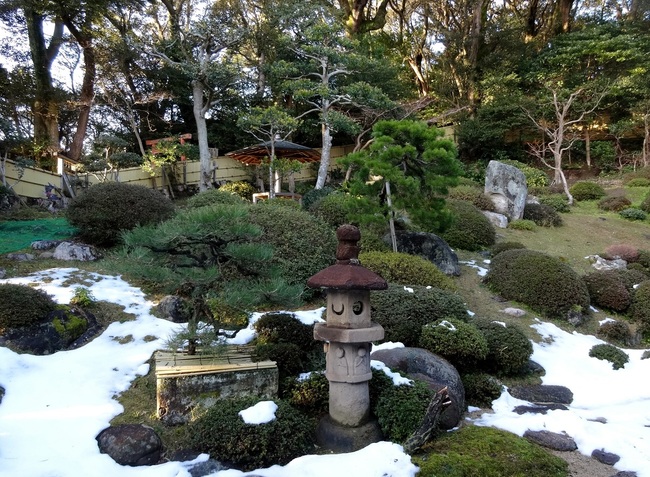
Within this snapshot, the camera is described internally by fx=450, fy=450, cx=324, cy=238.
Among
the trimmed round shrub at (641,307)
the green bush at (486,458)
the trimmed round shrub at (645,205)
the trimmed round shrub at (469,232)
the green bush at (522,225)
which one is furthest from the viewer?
the trimmed round shrub at (645,205)

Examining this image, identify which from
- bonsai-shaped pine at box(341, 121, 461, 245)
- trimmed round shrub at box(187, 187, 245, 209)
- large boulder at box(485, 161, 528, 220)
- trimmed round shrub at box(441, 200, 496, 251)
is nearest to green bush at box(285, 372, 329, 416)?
bonsai-shaped pine at box(341, 121, 461, 245)

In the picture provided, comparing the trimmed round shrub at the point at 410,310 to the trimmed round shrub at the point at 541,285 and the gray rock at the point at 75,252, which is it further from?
the gray rock at the point at 75,252

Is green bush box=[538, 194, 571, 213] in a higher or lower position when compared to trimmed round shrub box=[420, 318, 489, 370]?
higher

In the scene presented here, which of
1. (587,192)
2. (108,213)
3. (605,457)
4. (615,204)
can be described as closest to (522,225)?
(615,204)

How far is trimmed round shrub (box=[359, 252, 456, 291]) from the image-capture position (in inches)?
293

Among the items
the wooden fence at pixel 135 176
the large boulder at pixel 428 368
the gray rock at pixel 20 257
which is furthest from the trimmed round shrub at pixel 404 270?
the wooden fence at pixel 135 176

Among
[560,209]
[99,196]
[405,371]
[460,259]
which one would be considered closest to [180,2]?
[99,196]

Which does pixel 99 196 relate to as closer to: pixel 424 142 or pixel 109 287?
pixel 109 287

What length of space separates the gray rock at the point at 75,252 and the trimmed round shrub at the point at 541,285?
7400mm

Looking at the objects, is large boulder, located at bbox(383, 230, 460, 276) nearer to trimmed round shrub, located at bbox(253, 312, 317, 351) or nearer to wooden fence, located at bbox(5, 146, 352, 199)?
trimmed round shrub, located at bbox(253, 312, 317, 351)

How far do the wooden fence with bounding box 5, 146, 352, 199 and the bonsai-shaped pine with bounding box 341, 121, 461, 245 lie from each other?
8606mm

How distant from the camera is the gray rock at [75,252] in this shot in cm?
795

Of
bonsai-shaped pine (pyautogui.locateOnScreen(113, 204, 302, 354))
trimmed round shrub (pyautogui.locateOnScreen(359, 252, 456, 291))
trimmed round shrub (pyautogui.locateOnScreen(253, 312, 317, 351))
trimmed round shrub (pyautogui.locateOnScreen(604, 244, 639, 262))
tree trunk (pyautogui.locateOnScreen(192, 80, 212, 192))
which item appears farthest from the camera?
tree trunk (pyautogui.locateOnScreen(192, 80, 212, 192))

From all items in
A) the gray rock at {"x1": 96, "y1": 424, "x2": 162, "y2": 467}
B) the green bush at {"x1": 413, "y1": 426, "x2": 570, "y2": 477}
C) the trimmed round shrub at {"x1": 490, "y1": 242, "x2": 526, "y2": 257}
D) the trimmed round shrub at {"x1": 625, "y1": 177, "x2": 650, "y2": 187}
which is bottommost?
the green bush at {"x1": 413, "y1": 426, "x2": 570, "y2": 477}
